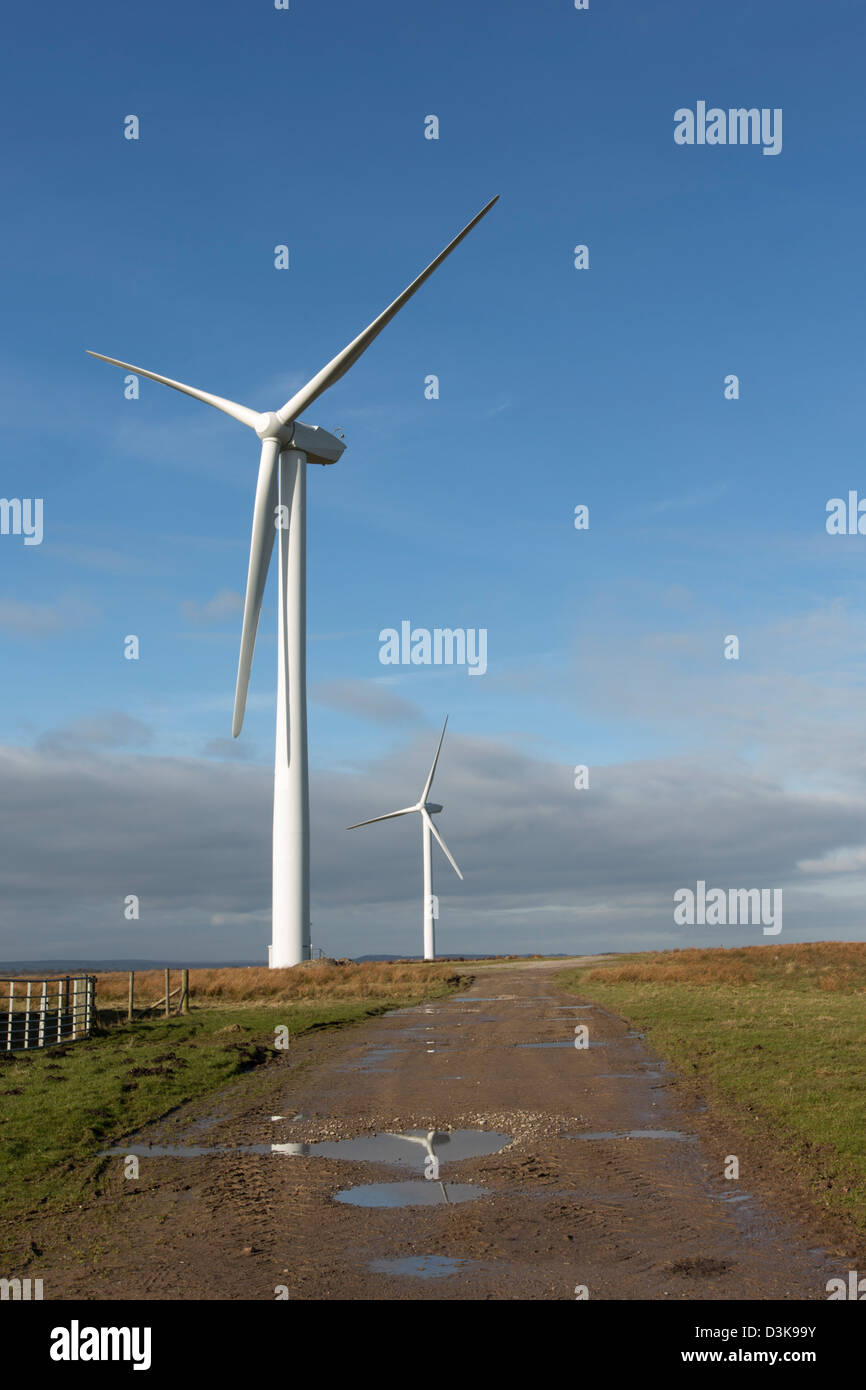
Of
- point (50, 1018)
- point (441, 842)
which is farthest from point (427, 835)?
point (50, 1018)

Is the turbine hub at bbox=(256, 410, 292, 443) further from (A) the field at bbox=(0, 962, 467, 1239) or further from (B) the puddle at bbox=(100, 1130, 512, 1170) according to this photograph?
(B) the puddle at bbox=(100, 1130, 512, 1170)

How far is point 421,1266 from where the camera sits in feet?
29.7

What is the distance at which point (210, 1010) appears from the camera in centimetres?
4200

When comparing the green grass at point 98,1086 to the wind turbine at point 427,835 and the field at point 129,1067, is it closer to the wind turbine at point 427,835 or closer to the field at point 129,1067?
the field at point 129,1067

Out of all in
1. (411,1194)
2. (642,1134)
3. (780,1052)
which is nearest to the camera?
(411,1194)

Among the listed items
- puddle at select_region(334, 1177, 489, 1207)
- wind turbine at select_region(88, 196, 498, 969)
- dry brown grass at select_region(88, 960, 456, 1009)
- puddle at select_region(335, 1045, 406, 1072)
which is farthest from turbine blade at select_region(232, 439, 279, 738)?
puddle at select_region(334, 1177, 489, 1207)

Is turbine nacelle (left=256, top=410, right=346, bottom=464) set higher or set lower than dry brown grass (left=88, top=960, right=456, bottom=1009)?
higher

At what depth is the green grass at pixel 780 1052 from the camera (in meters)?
13.2

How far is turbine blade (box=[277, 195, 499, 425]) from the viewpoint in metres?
43.4

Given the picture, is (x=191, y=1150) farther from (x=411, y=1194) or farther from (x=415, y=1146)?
(x=411, y=1194)

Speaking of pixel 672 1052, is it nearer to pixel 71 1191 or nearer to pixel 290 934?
pixel 71 1191

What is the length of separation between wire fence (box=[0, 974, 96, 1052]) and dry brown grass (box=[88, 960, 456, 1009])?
12899 millimetres

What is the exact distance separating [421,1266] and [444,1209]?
81.6 inches
